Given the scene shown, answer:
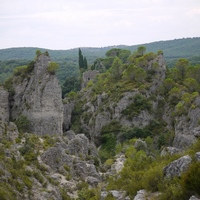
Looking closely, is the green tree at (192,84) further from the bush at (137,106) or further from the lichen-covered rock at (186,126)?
the bush at (137,106)

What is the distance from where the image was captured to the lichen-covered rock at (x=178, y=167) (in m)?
11.6

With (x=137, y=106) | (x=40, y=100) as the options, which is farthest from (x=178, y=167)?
(x=137, y=106)

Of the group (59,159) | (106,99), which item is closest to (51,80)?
(106,99)

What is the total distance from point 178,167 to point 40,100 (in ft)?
129

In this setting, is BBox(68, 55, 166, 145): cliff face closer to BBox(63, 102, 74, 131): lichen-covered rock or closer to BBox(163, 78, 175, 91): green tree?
BBox(163, 78, 175, 91): green tree

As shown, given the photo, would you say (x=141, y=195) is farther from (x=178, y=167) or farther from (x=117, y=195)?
(x=117, y=195)

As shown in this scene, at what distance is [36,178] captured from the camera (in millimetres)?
21266

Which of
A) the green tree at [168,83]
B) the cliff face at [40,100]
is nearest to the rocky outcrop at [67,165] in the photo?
the cliff face at [40,100]

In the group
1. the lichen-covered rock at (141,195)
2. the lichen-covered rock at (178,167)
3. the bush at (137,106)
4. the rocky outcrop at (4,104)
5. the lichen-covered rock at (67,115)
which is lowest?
the lichen-covered rock at (67,115)

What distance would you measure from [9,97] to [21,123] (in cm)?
631

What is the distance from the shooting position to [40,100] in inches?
1939

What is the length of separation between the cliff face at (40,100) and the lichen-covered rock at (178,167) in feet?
122

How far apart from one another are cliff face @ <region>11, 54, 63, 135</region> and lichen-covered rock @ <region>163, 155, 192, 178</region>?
122ft

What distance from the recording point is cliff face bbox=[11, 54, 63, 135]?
4822 cm
